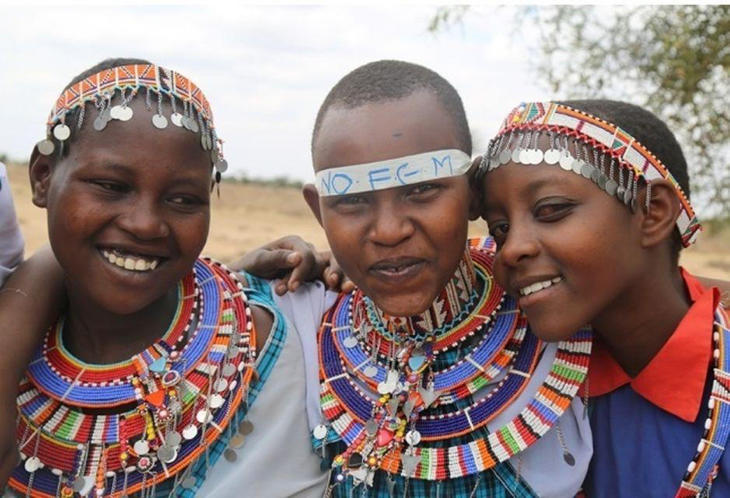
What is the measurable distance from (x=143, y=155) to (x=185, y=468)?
0.89 meters

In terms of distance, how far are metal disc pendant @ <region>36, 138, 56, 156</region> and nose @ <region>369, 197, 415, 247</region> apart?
3.09 ft

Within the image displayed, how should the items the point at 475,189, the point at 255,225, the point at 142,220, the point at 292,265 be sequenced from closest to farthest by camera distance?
the point at 142,220 < the point at 475,189 < the point at 292,265 < the point at 255,225

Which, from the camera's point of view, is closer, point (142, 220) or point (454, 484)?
point (142, 220)

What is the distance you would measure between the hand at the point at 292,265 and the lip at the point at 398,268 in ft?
1.20

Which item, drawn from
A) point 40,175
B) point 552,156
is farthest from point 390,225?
point 40,175

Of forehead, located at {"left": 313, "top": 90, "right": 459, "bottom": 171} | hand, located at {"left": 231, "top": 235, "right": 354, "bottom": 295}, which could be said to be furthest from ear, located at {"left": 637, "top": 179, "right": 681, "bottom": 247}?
hand, located at {"left": 231, "top": 235, "right": 354, "bottom": 295}

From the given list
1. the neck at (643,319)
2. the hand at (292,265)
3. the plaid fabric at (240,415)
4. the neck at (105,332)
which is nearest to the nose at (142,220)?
the neck at (105,332)

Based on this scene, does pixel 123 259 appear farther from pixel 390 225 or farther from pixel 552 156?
pixel 552 156

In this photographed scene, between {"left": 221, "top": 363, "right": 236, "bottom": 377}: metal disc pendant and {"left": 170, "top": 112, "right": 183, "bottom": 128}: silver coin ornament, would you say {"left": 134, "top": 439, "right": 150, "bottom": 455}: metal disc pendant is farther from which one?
{"left": 170, "top": 112, "right": 183, "bottom": 128}: silver coin ornament

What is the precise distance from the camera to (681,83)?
465 cm

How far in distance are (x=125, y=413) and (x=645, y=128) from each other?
67.7 inches

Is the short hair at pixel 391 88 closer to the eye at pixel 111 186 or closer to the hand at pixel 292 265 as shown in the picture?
the hand at pixel 292 265

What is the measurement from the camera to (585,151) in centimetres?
229

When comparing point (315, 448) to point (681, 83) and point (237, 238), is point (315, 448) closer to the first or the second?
point (681, 83)
